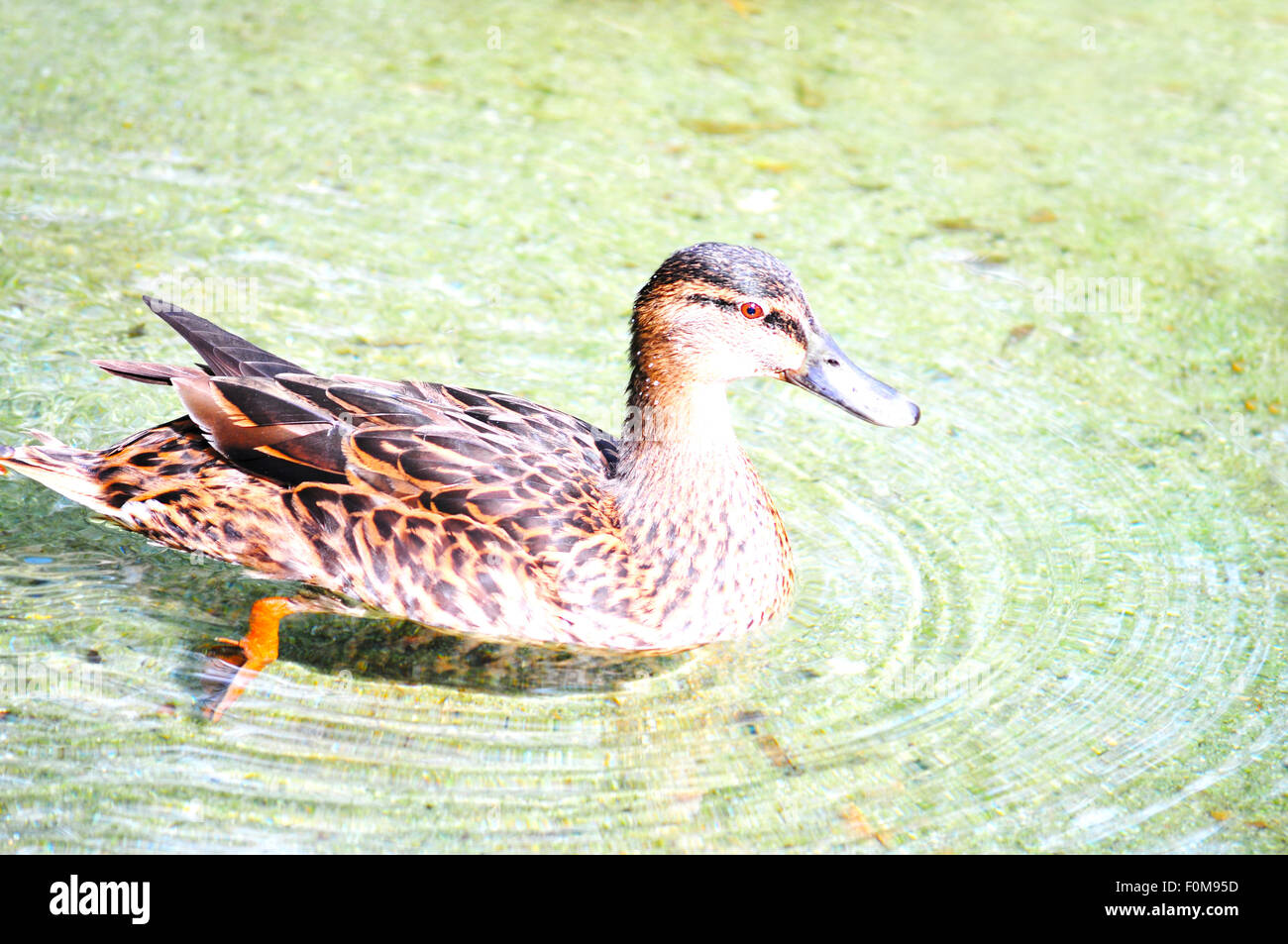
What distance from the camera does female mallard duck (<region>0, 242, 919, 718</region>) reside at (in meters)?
4.50

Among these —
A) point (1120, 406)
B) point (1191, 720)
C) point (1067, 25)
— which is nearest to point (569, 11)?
point (1067, 25)

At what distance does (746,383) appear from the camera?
20.0 ft

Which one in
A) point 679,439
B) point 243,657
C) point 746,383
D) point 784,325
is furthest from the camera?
point 746,383

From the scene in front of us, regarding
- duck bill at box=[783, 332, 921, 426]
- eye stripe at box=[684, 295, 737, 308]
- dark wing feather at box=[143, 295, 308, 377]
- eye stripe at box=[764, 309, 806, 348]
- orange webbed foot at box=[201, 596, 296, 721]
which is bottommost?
orange webbed foot at box=[201, 596, 296, 721]

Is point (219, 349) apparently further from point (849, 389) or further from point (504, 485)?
point (849, 389)

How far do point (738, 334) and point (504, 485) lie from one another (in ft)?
2.94

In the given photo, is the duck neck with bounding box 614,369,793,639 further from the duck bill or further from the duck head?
the duck bill

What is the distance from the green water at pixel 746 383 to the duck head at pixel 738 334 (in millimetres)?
734

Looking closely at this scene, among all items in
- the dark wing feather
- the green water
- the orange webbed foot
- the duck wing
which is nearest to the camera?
the green water

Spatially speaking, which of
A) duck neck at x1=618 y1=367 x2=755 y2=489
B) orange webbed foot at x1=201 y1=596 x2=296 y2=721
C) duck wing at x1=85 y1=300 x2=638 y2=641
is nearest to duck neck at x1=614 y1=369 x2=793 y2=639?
duck neck at x1=618 y1=367 x2=755 y2=489

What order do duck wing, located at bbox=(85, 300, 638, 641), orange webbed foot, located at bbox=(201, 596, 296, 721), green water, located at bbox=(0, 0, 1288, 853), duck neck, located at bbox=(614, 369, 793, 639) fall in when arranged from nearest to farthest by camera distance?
green water, located at bbox=(0, 0, 1288, 853)
orange webbed foot, located at bbox=(201, 596, 296, 721)
duck wing, located at bbox=(85, 300, 638, 641)
duck neck, located at bbox=(614, 369, 793, 639)

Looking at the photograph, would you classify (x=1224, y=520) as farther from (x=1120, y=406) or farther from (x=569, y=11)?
(x=569, y=11)

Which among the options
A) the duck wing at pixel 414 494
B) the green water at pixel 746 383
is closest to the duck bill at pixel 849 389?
the green water at pixel 746 383

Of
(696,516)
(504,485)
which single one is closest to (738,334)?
(696,516)
